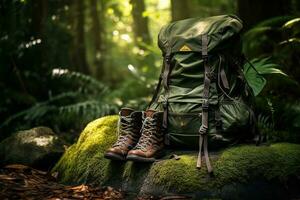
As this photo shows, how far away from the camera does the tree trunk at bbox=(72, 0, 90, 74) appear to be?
11344mm

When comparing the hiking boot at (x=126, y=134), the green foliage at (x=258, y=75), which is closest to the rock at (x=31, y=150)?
the hiking boot at (x=126, y=134)

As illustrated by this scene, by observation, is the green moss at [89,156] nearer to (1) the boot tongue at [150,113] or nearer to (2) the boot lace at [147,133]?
(2) the boot lace at [147,133]

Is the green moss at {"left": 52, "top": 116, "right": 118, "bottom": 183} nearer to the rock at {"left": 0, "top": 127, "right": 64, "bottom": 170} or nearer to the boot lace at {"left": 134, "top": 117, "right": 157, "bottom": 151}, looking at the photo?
the rock at {"left": 0, "top": 127, "right": 64, "bottom": 170}

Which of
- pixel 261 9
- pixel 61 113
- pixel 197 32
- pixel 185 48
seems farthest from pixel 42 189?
pixel 261 9

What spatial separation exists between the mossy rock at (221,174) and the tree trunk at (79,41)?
24.8 feet

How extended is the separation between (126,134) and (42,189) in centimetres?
89

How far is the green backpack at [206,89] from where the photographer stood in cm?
370

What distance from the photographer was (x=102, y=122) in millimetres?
4516

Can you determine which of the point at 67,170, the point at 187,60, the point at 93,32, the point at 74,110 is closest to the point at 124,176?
the point at 67,170

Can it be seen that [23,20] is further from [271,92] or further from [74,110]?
[271,92]

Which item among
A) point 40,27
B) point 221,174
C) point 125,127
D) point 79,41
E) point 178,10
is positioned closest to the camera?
point 221,174

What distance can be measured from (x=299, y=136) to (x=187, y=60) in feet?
4.94

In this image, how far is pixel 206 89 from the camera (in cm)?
373

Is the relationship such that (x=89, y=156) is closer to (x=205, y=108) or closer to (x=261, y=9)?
(x=205, y=108)
